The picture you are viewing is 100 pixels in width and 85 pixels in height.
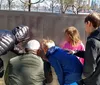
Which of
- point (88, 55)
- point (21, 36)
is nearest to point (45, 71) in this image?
point (88, 55)

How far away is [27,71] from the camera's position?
336 centimetres

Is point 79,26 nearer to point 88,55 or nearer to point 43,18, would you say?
point 43,18

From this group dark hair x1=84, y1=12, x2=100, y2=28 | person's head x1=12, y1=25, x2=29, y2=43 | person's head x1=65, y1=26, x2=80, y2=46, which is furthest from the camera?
person's head x1=12, y1=25, x2=29, y2=43

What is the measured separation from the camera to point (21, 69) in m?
3.37

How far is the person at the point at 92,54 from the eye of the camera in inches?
120

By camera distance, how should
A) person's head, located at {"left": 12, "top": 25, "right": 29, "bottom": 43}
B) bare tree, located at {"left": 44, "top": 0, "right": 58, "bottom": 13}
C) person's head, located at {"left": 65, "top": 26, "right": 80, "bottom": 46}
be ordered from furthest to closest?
1. bare tree, located at {"left": 44, "top": 0, "right": 58, "bottom": 13}
2. person's head, located at {"left": 12, "top": 25, "right": 29, "bottom": 43}
3. person's head, located at {"left": 65, "top": 26, "right": 80, "bottom": 46}

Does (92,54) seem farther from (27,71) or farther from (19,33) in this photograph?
(19,33)

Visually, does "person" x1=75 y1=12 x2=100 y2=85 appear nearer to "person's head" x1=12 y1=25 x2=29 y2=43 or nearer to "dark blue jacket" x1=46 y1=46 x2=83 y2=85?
"dark blue jacket" x1=46 y1=46 x2=83 y2=85

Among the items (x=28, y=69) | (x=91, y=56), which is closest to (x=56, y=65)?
(x=28, y=69)

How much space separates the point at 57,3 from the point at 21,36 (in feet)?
50.3

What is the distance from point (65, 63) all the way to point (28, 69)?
1.37 feet

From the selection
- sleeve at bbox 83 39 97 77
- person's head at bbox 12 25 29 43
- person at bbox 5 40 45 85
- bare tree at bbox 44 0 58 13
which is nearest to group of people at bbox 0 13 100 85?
person at bbox 5 40 45 85

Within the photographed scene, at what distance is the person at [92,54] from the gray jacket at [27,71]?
1.62 feet

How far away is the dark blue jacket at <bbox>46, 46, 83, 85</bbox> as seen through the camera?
333cm
